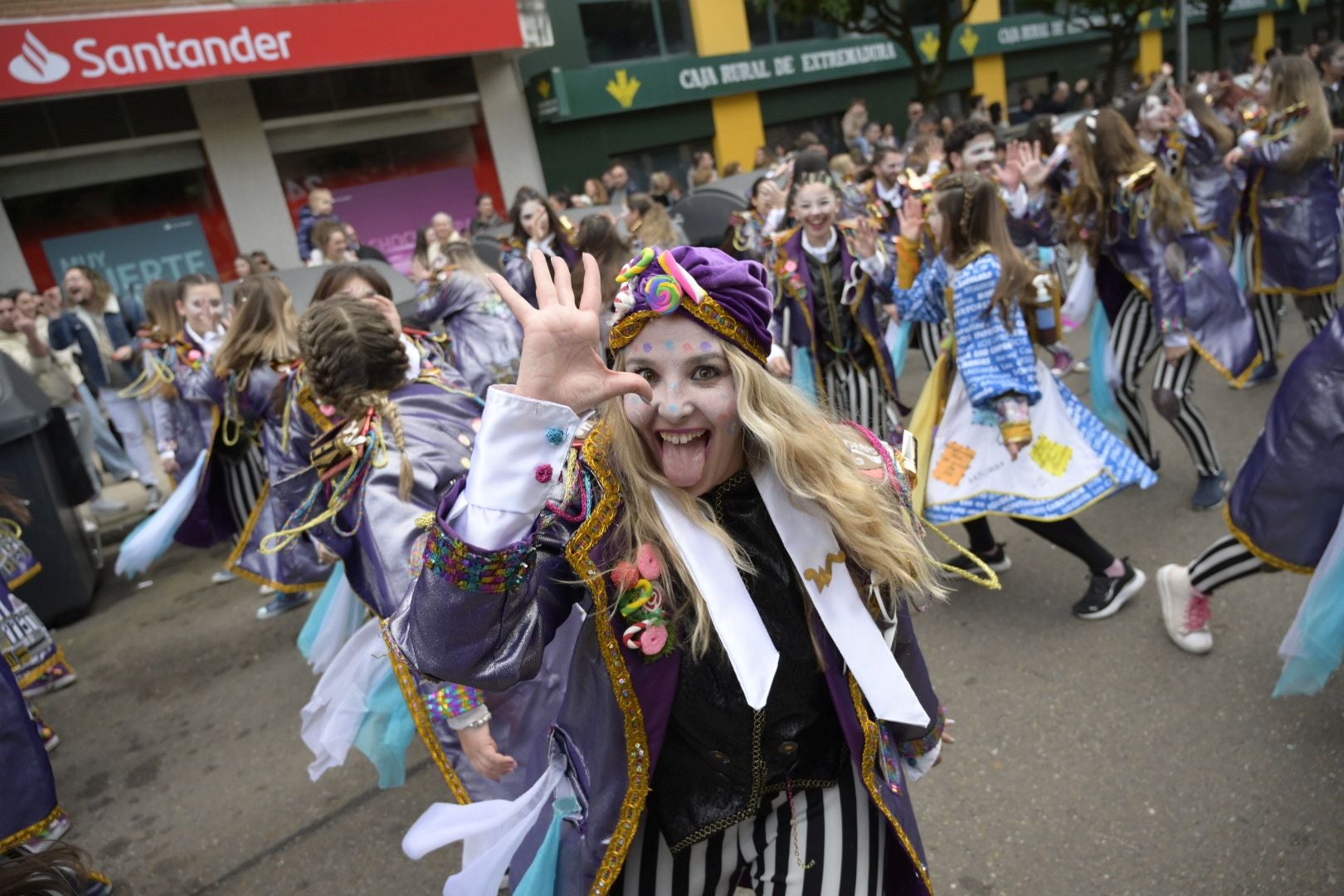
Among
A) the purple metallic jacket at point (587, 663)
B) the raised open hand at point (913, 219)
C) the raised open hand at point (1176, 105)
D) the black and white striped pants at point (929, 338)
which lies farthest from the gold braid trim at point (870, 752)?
the raised open hand at point (1176, 105)

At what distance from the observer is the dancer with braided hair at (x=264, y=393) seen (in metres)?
3.95

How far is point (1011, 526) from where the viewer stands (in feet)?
16.1

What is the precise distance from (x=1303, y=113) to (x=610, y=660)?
5.45 meters

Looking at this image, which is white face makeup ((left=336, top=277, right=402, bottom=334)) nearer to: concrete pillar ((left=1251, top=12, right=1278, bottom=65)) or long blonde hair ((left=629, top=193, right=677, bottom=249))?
long blonde hair ((left=629, top=193, right=677, bottom=249))

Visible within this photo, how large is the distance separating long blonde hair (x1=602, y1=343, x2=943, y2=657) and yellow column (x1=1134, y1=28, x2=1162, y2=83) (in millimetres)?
33676

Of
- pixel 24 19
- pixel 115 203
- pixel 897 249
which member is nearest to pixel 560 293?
pixel 897 249

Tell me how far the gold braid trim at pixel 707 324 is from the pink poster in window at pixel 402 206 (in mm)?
14627

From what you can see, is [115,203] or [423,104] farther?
[423,104]

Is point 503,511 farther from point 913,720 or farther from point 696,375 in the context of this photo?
point 913,720

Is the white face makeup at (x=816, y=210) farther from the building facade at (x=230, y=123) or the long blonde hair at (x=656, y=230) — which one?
the building facade at (x=230, y=123)

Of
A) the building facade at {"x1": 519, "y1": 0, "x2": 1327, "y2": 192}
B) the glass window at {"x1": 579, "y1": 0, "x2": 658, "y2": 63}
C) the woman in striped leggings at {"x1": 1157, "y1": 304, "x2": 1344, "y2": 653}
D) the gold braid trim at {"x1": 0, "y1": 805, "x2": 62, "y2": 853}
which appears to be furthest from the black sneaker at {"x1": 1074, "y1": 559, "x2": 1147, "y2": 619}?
the glass window at {"x1": 579, "y1": 0, "x2": 658, "y2": 63}

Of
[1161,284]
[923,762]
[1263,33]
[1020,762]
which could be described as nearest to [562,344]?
[923,762]

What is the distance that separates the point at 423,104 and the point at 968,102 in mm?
15868

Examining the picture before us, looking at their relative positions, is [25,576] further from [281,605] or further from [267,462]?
[267,462]
